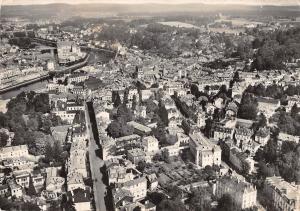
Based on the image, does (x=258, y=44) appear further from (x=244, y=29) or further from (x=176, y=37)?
(x=176, y=37)

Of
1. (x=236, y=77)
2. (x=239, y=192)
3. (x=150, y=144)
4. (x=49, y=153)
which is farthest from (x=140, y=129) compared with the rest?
(x=236, y=77)

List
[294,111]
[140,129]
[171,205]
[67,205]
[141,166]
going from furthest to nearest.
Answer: [294,111] → [140,129] → [141,166] → [67,205] → [171,205]

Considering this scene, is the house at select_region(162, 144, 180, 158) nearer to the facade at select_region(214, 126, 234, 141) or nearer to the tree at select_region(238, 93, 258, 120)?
the facade at select_region(214, 126, 234, 141)

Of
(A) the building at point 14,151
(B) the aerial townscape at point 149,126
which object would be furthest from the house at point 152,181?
(A) the building at point 14,151

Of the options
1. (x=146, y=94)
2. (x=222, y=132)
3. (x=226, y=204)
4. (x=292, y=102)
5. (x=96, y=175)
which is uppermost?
(x=292, y=102)

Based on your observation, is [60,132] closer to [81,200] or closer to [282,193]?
[81,200]

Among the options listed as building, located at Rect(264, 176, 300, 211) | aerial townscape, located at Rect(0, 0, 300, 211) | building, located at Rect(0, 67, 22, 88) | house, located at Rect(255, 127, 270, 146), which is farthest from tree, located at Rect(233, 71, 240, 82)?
building, located at Rect(0, 67, 22, 88)

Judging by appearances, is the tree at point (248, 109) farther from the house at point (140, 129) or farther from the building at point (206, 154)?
the house at point (140, 129)

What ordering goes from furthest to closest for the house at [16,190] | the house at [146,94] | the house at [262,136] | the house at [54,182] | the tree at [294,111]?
the house at [146,94] < the tree at [294,111] < the house at [262,136] < the house at [54,182] < the house at [16,190]
